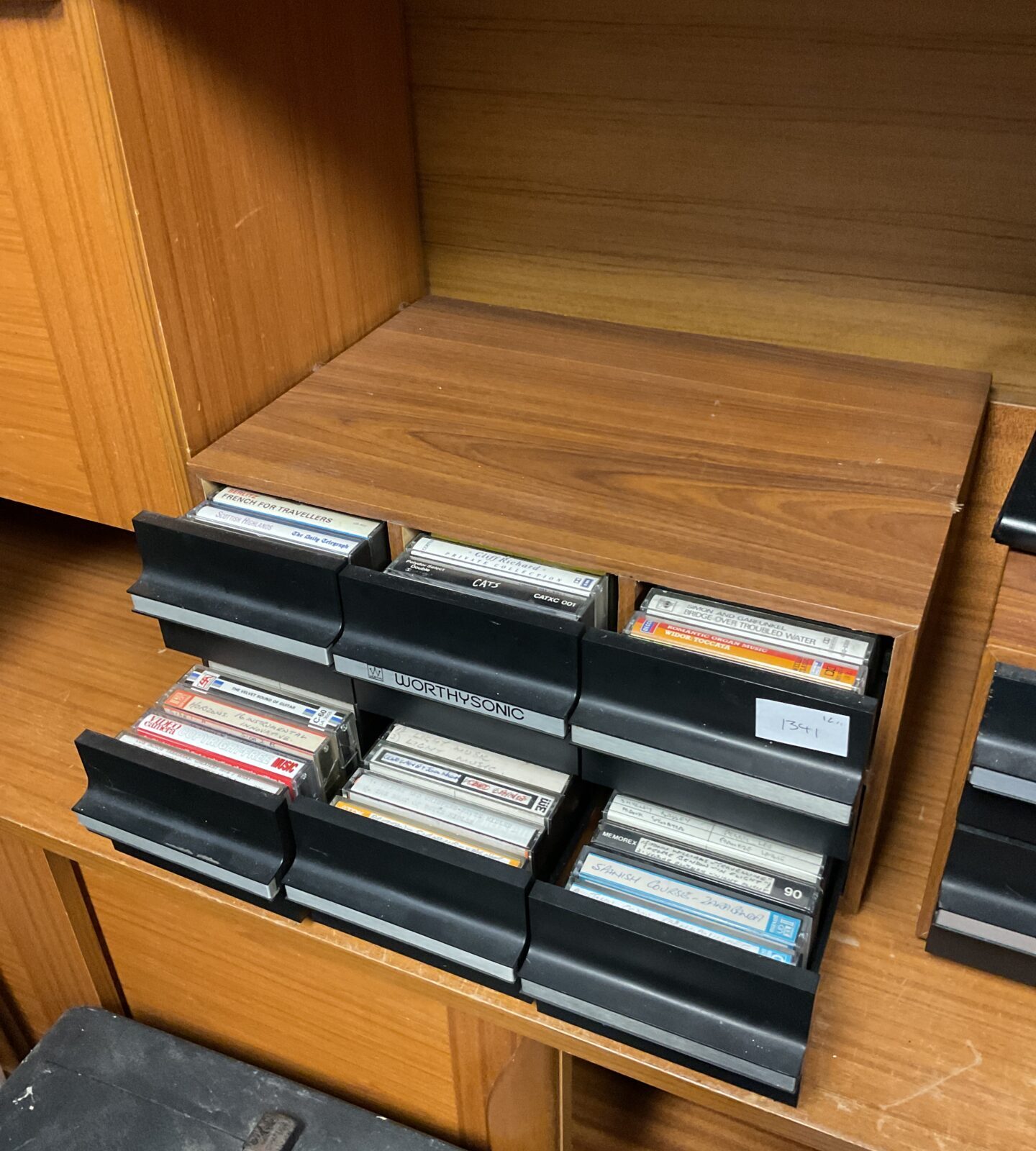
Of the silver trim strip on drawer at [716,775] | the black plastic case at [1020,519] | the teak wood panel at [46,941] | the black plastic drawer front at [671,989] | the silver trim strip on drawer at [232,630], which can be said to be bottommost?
the teak wood panel at [46,941]

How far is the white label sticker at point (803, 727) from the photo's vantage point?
59 centimetres

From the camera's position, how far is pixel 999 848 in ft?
2.04

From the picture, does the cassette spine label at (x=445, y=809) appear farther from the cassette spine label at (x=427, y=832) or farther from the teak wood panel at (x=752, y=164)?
the teak wood panel at (x=752, y=164)

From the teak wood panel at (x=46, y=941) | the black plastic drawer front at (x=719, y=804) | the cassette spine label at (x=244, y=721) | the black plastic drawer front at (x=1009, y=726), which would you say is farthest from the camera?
the teak wood panel at (x=46, y=941)

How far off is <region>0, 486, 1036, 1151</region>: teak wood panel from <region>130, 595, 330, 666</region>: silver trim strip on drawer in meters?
0.18

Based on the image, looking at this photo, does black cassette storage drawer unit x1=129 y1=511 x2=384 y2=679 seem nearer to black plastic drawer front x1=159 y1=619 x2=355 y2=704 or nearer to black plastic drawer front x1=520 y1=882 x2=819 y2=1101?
black plastic drawer front x1=159 y1=619 x2=355 y2=704

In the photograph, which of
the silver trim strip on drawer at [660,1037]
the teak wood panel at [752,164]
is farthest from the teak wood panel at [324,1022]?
the teak wood panel at [752,164]

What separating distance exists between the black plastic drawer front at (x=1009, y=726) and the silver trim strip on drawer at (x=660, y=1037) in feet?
0.74

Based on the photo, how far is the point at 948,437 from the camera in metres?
0.82

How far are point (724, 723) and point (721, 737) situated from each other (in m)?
0.01

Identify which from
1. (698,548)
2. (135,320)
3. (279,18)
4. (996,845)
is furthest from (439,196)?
(996,845)

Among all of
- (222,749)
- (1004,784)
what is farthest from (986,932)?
(222,749)

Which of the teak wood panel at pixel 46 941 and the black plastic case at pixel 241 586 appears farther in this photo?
the teak wood panel at pixel 46 941

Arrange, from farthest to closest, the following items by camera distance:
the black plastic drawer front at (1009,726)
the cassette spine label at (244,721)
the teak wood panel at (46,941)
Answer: the teak wood panel at (46,941) < the cassette spine label at (244,721) < the black plastic drawer front at (1009,726)
